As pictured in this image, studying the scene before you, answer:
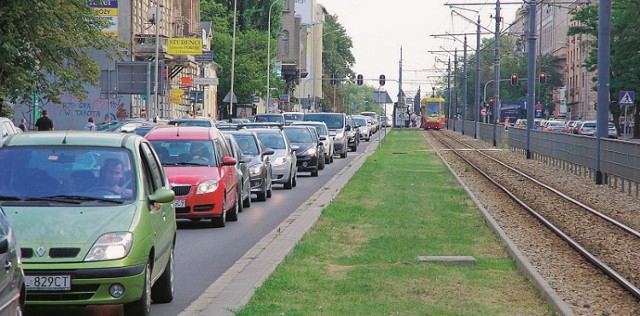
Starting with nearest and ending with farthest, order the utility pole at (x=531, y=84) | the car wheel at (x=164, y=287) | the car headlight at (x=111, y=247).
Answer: the car headlight at (x=111, y=247) < the car wheel at (x=164, y=287) < the utility pole at (x=531, y=84)

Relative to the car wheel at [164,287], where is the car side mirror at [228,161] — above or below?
above

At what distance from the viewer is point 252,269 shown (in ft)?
46.4

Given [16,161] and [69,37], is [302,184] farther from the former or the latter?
[16,161]

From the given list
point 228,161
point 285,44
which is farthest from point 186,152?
point 285,44

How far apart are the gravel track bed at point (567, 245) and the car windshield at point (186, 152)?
4739 millimetres

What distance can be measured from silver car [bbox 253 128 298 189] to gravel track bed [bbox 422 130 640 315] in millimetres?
4341

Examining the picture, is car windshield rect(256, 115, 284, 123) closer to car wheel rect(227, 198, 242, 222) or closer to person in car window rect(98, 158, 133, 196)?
car wheel rect(227, 198, 242, 222)

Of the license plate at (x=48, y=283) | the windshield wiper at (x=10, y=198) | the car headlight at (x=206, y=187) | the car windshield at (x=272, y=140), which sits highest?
the windshield wiper at (x=10, y=198)

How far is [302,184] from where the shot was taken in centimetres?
3484

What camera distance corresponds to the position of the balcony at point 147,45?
70750 mm

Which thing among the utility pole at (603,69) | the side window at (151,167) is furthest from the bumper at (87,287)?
the utility pole at (603,69)

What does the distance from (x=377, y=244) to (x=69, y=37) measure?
22.1 meters

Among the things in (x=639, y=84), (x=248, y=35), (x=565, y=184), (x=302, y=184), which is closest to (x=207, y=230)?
(x=302, y=184)

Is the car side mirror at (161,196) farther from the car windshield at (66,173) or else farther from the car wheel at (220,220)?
the car wheel at (220,220)
